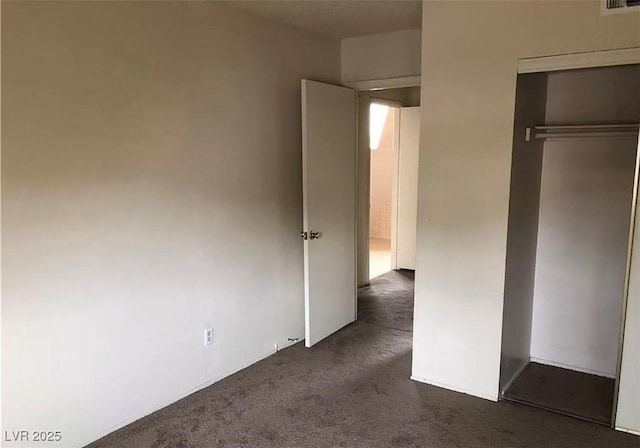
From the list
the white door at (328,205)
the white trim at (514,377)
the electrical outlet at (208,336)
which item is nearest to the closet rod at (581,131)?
the white door at (328,205)

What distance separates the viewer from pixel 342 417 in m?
2.95

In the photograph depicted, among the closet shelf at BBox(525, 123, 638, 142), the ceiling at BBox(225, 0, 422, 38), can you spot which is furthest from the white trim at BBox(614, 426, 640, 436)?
the ceiling at BBox(225, 0, 422, 38)

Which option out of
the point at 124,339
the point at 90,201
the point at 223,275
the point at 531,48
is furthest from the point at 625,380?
the point at 90,201

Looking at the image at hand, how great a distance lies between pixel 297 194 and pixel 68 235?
190 centimetres

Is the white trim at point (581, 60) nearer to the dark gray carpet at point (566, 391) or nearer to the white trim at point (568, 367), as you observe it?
the dark gray carpet at point (566, 391)

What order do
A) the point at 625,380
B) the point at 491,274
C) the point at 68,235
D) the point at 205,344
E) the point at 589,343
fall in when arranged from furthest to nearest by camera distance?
the point at 589,343
the point at 205,344
the point at 491,274
the point at 625,380
the point at 68,235

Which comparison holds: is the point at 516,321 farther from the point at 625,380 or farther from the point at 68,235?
the point at 68,235

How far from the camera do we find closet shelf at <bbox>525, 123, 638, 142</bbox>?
3.12 metres

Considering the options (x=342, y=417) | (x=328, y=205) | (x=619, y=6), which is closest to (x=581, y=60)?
(x=619, y=6)

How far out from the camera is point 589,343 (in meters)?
3.54

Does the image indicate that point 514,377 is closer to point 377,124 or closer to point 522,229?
point 522,229

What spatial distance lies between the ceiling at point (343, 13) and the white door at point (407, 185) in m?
2.46

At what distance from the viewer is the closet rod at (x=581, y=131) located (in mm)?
3121

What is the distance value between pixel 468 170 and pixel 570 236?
1.08 metres
